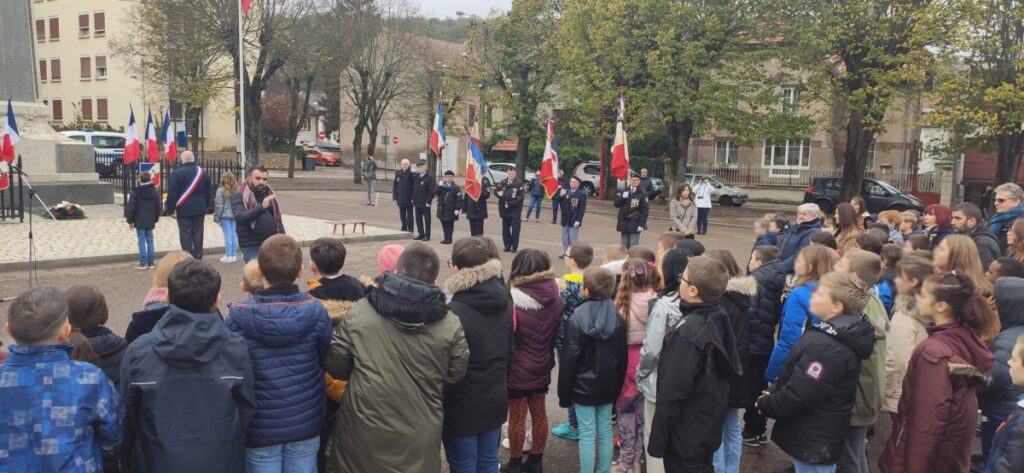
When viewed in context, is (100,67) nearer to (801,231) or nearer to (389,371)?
(801,231)

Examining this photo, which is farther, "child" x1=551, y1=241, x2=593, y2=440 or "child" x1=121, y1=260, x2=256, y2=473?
"child" x1=551, y1=241, x2=593, y2=440

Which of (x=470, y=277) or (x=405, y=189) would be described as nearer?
(x=470, y=277)

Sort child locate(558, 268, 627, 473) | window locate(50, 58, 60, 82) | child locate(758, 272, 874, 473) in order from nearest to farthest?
child locate(758, 272, 874, 473) < child locate(558, 268, 627, 473) < window locate(50, 58, 60, 82)

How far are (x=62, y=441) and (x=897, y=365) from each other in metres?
4.97

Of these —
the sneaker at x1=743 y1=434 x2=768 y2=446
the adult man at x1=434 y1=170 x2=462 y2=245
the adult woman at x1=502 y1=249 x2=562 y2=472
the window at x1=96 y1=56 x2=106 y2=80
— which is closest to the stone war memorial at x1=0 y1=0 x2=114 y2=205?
the adult man at x1=434 y1=170 x2=462 y2=245

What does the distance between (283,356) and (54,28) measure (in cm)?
6122

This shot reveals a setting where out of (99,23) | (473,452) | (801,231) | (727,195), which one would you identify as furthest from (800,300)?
(99,23)

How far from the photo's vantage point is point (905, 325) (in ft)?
16.9

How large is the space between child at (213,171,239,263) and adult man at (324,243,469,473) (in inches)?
338

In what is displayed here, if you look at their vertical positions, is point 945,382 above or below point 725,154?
below

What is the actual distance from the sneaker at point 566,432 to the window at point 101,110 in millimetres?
55359

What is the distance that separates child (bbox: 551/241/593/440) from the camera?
5.00 metres

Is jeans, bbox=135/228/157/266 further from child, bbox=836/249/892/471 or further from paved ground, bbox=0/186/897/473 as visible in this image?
child, bbox=836/249/892/471

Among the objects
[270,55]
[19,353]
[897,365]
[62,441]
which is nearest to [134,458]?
[62,441]
